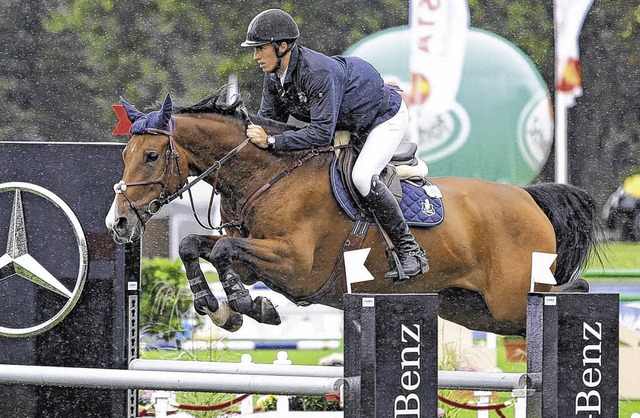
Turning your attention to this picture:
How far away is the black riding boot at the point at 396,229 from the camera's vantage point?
389cm

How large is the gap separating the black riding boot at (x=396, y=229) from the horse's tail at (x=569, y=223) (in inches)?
34.9

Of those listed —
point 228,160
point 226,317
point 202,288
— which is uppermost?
point 228,160

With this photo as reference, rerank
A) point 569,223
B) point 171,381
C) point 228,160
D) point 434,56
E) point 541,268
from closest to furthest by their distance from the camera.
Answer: point 171,381 → point 228,160 → point 541,268 → point 569,223 → point 434,56

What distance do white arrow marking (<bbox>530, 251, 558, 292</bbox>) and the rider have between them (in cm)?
62

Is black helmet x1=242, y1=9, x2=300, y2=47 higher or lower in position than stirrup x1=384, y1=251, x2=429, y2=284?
higher

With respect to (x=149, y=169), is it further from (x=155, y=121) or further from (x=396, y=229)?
(x=396, y=229)

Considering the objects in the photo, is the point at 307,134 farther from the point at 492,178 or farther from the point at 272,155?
the point at 492,178

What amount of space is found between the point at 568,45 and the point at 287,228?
7.12 meters

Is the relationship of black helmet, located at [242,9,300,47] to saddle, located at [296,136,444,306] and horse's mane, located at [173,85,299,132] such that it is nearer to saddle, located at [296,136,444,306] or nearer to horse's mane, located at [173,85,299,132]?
horse's mane, located at [173,85,299,132]

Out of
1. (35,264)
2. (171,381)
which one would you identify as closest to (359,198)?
(171,381)

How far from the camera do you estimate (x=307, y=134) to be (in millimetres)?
3754

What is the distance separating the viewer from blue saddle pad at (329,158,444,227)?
3.96 m

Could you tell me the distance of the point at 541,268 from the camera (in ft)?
14.5

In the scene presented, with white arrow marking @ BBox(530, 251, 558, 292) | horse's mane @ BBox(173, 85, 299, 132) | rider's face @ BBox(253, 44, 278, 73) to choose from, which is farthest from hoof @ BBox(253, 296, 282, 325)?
white arrow marking @ BBox(530, 251, 558, 292)
